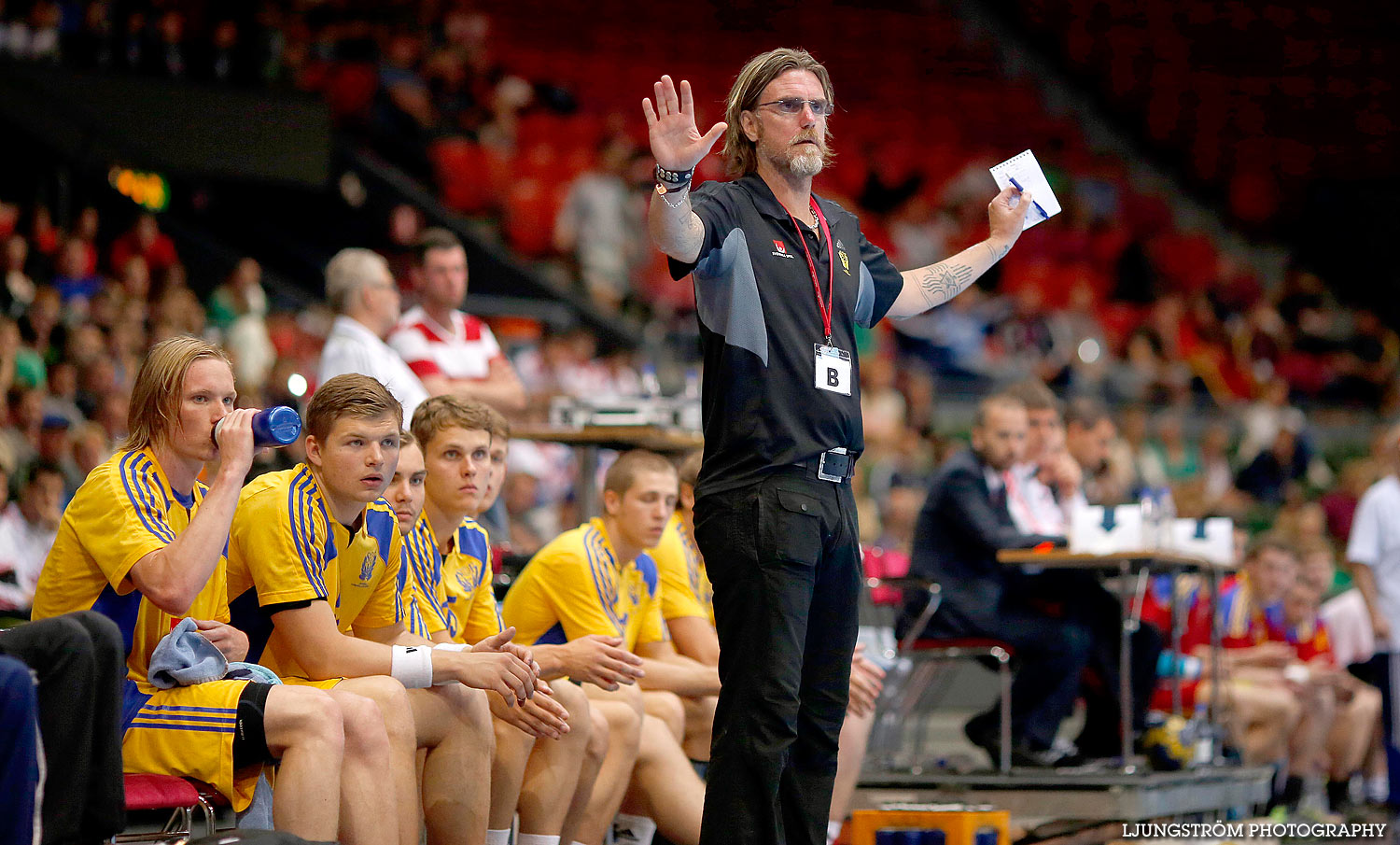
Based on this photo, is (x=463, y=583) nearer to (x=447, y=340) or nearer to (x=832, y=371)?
(x=832, y=371)

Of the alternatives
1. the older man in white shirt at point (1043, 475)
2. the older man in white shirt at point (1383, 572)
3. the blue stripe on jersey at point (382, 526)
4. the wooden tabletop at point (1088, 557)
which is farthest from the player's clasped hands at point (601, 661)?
the older man in white shirt at point (1383, 572)

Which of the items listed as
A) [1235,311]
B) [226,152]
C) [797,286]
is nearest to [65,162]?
[226,152]

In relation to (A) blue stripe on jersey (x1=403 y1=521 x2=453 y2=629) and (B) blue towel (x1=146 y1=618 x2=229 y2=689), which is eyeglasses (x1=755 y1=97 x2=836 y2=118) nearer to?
(A) blue stripe on jersey (x1=403 y1=521 x2=453 y2=629)

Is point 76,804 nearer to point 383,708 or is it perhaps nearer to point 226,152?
point 383,708

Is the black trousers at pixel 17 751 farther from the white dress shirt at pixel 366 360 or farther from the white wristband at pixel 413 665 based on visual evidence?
the white dress shirt at pixel 366 360

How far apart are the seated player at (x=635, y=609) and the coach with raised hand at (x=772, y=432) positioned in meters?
1.05

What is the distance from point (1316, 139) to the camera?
18.0m

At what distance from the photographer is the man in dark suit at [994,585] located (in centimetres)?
602

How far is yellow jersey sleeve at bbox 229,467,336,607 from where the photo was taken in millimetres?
3459

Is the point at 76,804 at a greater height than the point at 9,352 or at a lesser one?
lesser

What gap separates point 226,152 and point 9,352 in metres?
4.00

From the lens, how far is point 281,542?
11.4 ft

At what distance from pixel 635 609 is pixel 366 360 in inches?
50.8

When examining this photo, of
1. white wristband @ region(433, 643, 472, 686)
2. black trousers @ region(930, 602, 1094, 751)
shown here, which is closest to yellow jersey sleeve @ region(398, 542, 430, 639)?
white wristband @ region(433, 643, 472, 686)
